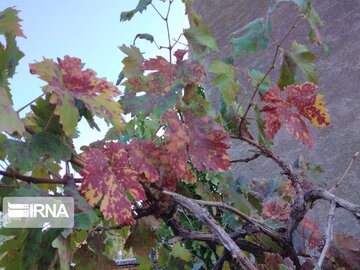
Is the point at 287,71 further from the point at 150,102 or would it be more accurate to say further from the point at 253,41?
the point at 150,102

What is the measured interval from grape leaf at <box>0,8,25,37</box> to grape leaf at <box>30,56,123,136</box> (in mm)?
100

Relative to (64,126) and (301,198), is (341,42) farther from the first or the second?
(64,126)

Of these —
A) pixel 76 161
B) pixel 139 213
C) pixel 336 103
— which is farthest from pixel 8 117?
pixel 336 103

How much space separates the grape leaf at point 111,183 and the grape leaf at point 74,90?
0.25 ft

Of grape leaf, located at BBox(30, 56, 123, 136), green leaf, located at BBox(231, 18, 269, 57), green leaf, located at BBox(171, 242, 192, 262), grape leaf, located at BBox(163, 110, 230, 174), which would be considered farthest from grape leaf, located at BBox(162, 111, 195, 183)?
green leaf, located at BBox(171, 242, 192, 262)

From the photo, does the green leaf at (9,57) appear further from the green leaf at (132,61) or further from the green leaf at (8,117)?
the green leaf at (132,61)

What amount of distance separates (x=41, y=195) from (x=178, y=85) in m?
0.37

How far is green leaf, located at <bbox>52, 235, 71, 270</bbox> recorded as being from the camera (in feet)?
1.88

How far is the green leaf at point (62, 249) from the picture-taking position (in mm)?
572

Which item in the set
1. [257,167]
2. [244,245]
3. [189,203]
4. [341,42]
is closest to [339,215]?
[257,167]

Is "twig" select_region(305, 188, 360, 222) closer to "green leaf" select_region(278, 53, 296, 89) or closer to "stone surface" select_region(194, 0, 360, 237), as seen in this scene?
"green leaf" select_region(278, 53, 296, 89)

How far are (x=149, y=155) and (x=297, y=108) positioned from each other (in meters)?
0.39

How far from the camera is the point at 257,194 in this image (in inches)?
48.7

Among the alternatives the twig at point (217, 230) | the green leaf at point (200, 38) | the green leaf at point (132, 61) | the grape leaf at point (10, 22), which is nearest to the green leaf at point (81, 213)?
the twig at point (217, 230)
